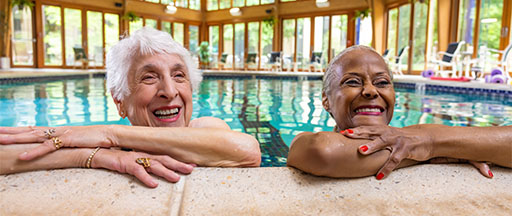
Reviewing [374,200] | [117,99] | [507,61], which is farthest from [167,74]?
[507,61]

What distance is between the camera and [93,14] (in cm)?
1541

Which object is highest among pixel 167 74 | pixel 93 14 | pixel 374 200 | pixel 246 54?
pixel 93 14

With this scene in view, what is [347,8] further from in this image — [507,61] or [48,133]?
[48,133]

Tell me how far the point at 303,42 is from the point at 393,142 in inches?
650

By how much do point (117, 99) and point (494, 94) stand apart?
6887 millimetres

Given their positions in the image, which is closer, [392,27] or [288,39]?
[392,27]

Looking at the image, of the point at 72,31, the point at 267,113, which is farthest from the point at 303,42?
the point at 267,113

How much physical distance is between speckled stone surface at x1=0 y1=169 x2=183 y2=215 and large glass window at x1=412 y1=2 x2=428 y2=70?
1285 centimetres

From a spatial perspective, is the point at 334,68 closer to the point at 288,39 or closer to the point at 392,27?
the point at 392,27

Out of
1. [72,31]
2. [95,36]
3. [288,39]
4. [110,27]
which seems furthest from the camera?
[288,39]

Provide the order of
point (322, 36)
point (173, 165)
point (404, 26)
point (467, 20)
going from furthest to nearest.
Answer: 1. point (322, 36)
2. point (404, 26)
3. point (467, 20)
4. point (173, 165)

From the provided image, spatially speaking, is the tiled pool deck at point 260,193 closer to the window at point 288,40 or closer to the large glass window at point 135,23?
the window at point 288,40

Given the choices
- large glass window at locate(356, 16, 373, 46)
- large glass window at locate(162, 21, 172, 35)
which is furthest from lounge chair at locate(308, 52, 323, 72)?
large glass window at locate(162, 21, 172, 35)

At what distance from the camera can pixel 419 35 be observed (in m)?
12.5
